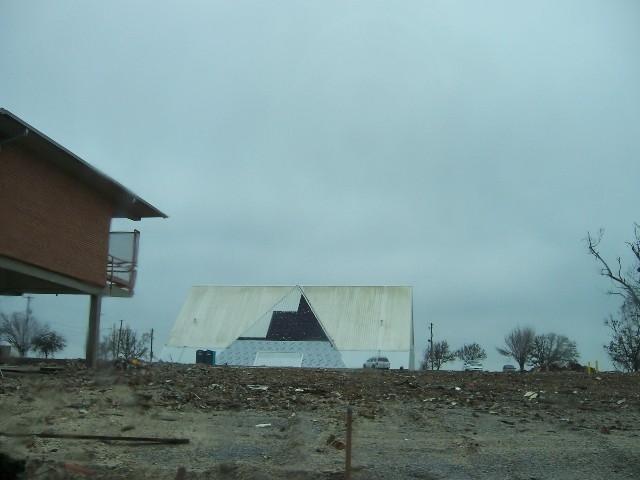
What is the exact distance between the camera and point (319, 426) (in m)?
11.1

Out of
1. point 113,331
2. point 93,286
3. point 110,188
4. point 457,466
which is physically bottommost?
point 457,466

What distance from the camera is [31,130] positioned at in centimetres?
1769

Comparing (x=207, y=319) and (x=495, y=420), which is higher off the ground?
(x=207, y=319)

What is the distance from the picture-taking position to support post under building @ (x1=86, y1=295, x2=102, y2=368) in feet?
71.4

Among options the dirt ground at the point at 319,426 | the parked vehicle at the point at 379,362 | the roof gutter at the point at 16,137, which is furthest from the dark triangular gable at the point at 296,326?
the roof gutter at the point at 16,137

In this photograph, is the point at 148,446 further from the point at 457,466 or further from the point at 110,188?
the point at 110,188

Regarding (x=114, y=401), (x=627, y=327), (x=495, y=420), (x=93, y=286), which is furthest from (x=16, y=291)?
(x=627, y=327)

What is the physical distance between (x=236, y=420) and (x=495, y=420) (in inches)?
175

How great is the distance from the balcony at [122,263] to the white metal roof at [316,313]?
24382mm

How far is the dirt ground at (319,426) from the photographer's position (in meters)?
8.98

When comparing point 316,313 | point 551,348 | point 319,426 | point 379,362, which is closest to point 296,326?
point 316,313

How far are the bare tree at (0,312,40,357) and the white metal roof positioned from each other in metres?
29.1

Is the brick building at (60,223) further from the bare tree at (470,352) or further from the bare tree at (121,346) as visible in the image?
the bare tree at (470,352)

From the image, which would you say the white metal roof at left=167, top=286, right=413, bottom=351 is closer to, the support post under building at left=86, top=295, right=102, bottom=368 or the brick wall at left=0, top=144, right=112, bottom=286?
the support post under building at left=86, top=295, right=102, bottom=368
